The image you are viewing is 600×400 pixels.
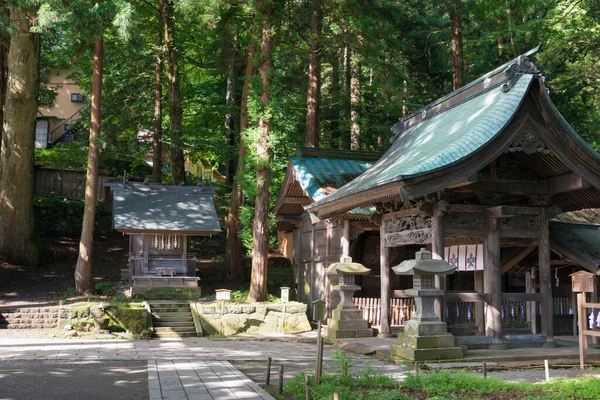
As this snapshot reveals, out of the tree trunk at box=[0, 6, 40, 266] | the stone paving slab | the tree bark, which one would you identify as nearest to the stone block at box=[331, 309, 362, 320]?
the stone paving slab

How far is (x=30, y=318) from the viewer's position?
17.3 m

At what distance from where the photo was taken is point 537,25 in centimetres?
1986

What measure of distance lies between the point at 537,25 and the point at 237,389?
57.0 feet

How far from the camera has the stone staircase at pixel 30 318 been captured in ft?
56.1

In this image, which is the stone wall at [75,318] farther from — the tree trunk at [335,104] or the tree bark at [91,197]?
the tree trunk at [335,104]

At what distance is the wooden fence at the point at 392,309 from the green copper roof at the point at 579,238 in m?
4.20

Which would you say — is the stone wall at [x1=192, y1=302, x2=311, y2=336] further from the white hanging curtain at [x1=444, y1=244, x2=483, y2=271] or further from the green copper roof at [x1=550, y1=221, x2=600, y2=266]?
the green copper roof at [x1=550, y1=221, x2=600, y2=266]

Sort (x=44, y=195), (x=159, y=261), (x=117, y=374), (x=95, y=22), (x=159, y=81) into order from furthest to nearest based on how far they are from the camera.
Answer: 1. (x=44, y=195)
2. (x=159, y=81)
3. (x=159, y=261)
4. (x=95, y=22)
5. (x=117, y=374)

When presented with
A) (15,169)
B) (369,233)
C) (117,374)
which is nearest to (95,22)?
(15,169)

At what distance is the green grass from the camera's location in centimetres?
715

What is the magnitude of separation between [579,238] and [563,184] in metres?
2.84

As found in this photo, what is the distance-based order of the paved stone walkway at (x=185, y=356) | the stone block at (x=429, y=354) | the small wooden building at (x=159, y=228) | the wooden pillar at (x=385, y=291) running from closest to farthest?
the paved stone walkway at (x=185, y=356)
the stone block at (x=429, y=354)
the wooden pillar at (x=385, y=291)
the small wooden building at (x=159, y=228)

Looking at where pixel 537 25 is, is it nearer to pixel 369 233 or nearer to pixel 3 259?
pixel 369 233

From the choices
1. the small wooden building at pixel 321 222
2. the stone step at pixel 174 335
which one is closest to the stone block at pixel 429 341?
the small wooden building at pixel 321 222
